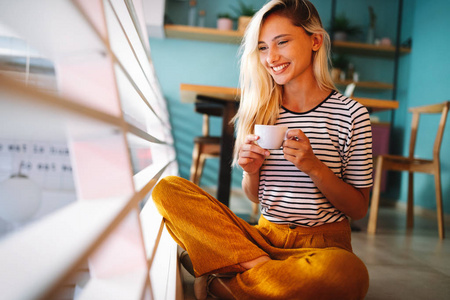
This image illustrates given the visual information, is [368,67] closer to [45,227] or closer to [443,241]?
[443,241]

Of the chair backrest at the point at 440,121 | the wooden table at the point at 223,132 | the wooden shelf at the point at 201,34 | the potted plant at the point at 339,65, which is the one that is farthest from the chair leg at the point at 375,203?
the wooden shelf at the point at 201,34

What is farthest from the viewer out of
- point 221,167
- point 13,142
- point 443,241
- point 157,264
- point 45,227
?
point 443,241

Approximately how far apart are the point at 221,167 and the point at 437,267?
1107 mm

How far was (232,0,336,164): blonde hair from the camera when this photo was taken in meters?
1.11

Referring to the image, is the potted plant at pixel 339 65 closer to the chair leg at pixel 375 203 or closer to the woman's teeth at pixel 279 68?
the chair leg at pixel 375 203

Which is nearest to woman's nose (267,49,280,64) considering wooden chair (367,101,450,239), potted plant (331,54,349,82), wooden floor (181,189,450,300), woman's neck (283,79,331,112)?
woman's neck (283,79,331,112)

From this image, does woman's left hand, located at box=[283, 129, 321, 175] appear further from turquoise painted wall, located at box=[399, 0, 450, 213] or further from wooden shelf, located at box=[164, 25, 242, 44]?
wooden shelf, located at box=[164, 25, 242, 44]

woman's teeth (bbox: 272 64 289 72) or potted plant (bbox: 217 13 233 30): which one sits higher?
potted plant (bbox: 217 13 233 30)

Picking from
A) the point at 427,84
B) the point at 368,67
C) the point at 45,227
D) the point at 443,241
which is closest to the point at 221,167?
the point at 443,241

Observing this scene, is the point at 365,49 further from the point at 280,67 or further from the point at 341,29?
the point at 280,67

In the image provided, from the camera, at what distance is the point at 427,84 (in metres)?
3.70

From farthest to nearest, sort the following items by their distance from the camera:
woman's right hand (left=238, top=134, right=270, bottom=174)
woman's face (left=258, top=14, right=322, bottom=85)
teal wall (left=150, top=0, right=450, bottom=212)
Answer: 1. teal wall (left=150, top=0, right=450, bottom=212)
2. woman's face (left=258, top=14, right=322, bottom=85)
3. woman's right hand (left=238, top=134, right=270, bottom=174)

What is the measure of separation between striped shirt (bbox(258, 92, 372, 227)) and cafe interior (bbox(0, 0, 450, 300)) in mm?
336

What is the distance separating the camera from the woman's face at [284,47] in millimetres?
1099
